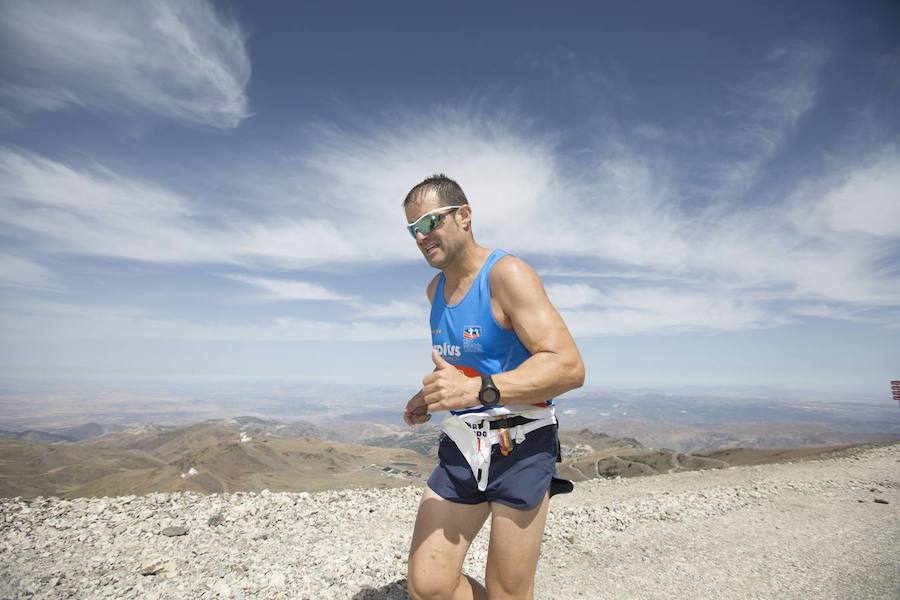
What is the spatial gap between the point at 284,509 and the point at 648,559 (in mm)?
5761

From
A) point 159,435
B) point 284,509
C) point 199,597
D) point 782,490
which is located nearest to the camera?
point 199,597

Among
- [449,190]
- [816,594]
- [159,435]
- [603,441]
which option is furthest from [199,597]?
[159,435]

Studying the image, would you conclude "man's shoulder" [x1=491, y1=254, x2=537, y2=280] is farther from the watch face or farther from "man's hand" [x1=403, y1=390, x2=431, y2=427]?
"man's hand" [x1=403, y1=390, x2=431, y2=427]

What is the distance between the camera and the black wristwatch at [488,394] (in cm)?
222

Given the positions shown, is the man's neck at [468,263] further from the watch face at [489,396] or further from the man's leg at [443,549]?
the man's leg at [443,549]

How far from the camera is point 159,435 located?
4067 inches

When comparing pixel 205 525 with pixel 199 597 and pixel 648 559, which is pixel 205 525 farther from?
pixel 648 559

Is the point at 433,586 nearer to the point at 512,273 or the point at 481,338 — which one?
the point at 481,338

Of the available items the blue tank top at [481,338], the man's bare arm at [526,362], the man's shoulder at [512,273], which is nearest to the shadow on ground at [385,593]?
the blue tank top at [481,338]

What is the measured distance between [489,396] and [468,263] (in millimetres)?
1023

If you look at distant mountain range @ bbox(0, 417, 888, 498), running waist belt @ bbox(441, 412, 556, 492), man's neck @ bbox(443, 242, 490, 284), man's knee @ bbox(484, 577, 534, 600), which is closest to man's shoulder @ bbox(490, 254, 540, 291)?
man's neck @ bbox(443, 242, 490, 284)

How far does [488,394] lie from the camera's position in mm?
2225

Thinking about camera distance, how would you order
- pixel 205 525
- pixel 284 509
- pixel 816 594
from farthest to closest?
pixel 284 509 < pixel 205 525 < pixel 816 594

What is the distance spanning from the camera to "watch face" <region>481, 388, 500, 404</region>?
221cm
